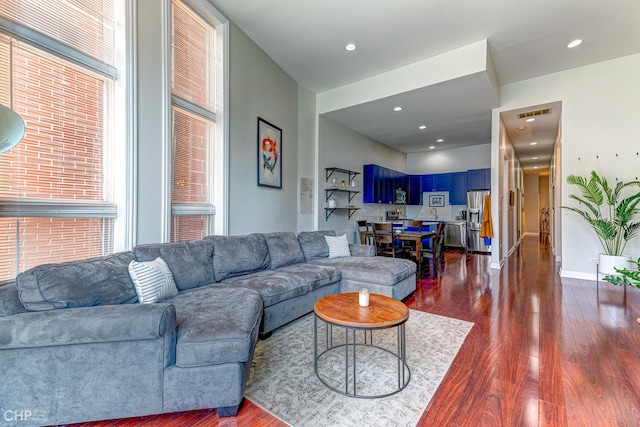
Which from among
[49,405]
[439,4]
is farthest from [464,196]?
[49,405]

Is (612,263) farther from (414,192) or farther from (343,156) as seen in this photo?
(414,192)

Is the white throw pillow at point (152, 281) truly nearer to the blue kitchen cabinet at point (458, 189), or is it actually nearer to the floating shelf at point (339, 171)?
the floating shelf at point (339, 171)

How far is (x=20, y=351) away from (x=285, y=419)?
1.34 m

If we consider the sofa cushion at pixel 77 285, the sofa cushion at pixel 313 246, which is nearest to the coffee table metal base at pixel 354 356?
the sofa cushion at pixel 77 285

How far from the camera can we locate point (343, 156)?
6.16m

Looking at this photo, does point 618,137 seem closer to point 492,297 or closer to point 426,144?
point 492,297

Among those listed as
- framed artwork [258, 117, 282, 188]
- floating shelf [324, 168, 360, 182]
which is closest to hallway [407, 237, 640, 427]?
framed artwork [258, 117, 282, 188]

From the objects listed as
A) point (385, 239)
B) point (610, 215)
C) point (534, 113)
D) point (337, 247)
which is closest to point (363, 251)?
point (337, 247)

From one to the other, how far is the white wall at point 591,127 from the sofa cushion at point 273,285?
4914mm

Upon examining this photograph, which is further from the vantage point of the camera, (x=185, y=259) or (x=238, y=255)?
(x=238, y=255)

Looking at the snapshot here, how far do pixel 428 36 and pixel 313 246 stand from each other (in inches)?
126

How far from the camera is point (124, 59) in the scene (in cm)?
230

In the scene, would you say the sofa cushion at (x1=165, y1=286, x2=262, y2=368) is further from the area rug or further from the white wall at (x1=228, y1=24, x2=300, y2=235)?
the white wall at (x1=228, y1=24, x2=300, y2=235)

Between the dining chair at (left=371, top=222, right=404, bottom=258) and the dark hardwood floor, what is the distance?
2.97 feet
